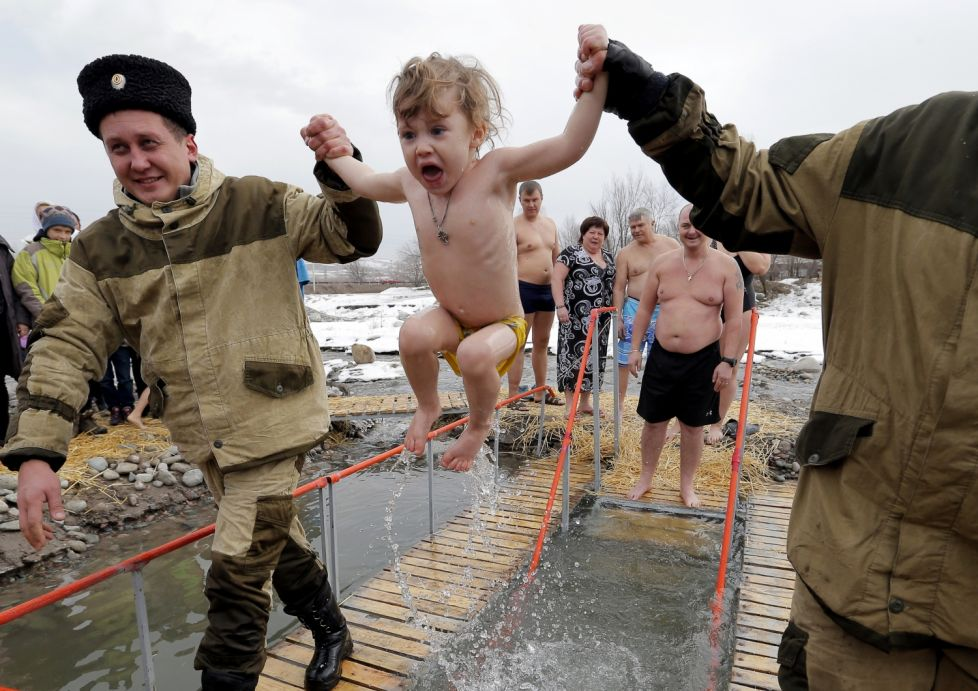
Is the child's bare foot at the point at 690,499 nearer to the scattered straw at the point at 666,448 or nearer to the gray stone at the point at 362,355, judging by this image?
the scattered straw at the point at 666,448

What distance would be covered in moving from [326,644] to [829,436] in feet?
7.54

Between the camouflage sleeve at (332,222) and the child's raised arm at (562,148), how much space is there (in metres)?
0.48

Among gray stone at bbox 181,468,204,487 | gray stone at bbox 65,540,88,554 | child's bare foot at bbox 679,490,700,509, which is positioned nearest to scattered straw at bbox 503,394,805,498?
child's bare foot at bbox 679,490,700,509

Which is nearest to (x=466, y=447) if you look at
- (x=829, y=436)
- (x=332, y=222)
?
(x=332, y=222)

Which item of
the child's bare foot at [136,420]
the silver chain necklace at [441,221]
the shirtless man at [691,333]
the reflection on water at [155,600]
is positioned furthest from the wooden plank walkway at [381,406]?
the silver chain necklace at [441,221]

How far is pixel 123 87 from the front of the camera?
5.60ft

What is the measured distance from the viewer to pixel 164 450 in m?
5.75

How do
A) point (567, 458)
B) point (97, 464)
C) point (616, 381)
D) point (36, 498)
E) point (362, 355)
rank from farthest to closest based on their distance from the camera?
point (362, 355) → point (97, 464) → point (616, 381) → point (567, 458) → point (36, 498)

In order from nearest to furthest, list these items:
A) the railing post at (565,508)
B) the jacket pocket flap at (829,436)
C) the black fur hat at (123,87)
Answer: the jacket pocket flap at (829,436), the black fur hat at (123,87), the railing post at (565,508)

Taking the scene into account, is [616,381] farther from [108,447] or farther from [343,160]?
[108,447]

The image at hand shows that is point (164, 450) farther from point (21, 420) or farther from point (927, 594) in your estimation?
point (927, 594)

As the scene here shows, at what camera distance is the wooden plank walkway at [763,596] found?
→ 2631 mm

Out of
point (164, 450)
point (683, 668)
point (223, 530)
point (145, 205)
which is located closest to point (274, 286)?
point (145, 205)

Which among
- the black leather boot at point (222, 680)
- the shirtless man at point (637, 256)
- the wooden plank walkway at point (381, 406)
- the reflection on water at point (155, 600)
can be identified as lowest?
the reflection on water at point (155, 600)
